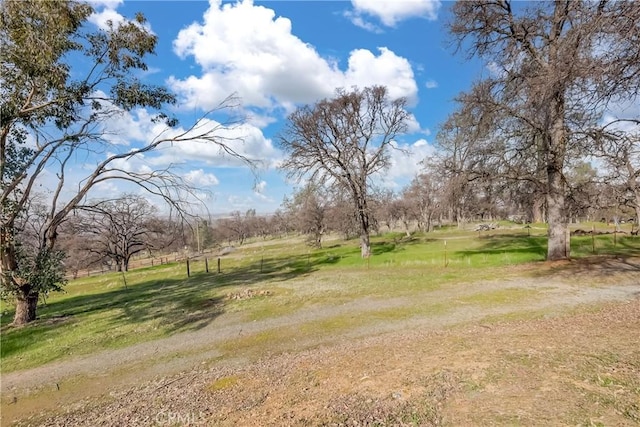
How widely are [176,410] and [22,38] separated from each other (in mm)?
9882

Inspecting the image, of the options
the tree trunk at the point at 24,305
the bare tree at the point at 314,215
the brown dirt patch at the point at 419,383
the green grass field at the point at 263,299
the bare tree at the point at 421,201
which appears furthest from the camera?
the bare tree at the point at 421,201

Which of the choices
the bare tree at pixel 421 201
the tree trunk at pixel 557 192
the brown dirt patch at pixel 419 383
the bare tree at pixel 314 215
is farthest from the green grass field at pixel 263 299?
the bare tree at pixel 421 201

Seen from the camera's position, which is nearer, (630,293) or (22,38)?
(22,38)

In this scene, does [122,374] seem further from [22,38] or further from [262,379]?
[22,38]

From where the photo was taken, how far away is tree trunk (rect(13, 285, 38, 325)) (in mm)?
11570

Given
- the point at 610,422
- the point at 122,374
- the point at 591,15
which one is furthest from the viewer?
the point at 122,374

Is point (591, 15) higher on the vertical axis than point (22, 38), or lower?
lower

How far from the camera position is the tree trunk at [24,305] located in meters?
11.6

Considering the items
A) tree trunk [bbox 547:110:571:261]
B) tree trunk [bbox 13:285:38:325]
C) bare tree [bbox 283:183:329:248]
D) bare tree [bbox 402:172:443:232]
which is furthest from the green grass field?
bare tree [bbox 402:172:443:232]

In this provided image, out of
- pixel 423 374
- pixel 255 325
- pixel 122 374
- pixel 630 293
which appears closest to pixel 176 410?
pixel 122 374

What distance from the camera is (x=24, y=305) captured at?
11719mm

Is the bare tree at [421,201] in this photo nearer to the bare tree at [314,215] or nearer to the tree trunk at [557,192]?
the bare tree at [314,215]

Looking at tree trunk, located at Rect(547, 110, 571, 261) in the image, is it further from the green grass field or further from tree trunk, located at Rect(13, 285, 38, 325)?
tree trunk, located at Rect(13, 285, 38, 325)

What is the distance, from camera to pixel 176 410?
506 cm
